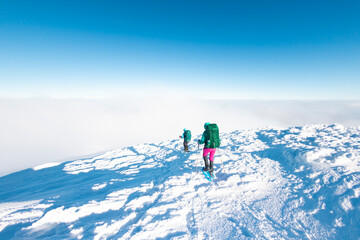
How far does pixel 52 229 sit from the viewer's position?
187 inches

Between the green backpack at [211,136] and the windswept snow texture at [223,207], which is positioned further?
the green backpack at [211,136]

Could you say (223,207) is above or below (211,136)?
below

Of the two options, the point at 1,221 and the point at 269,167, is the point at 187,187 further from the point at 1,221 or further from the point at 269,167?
the point at 1,221

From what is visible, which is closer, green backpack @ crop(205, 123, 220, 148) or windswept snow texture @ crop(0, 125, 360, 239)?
windswept snow texture @ crop(0, 125, 360, 239)

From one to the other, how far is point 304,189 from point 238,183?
2.44 metres

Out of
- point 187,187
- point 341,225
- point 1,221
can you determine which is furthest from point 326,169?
point 1,221

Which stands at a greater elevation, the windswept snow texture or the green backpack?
the green backpack

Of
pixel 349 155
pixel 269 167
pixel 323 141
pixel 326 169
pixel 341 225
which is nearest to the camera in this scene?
pixel 341 225

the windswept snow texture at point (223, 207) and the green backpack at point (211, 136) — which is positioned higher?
the green backpack at point (211, 136)

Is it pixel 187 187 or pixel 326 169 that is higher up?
pixel 326 169

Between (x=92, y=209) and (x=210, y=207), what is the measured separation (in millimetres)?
4367

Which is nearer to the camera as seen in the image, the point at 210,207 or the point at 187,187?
the point at 210,207

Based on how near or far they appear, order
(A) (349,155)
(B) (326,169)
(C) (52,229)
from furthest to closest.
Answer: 1. (A) (349,155)
2. (B) (326,169)
3. (C) (52,229)

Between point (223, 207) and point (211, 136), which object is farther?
point (211, 136)
